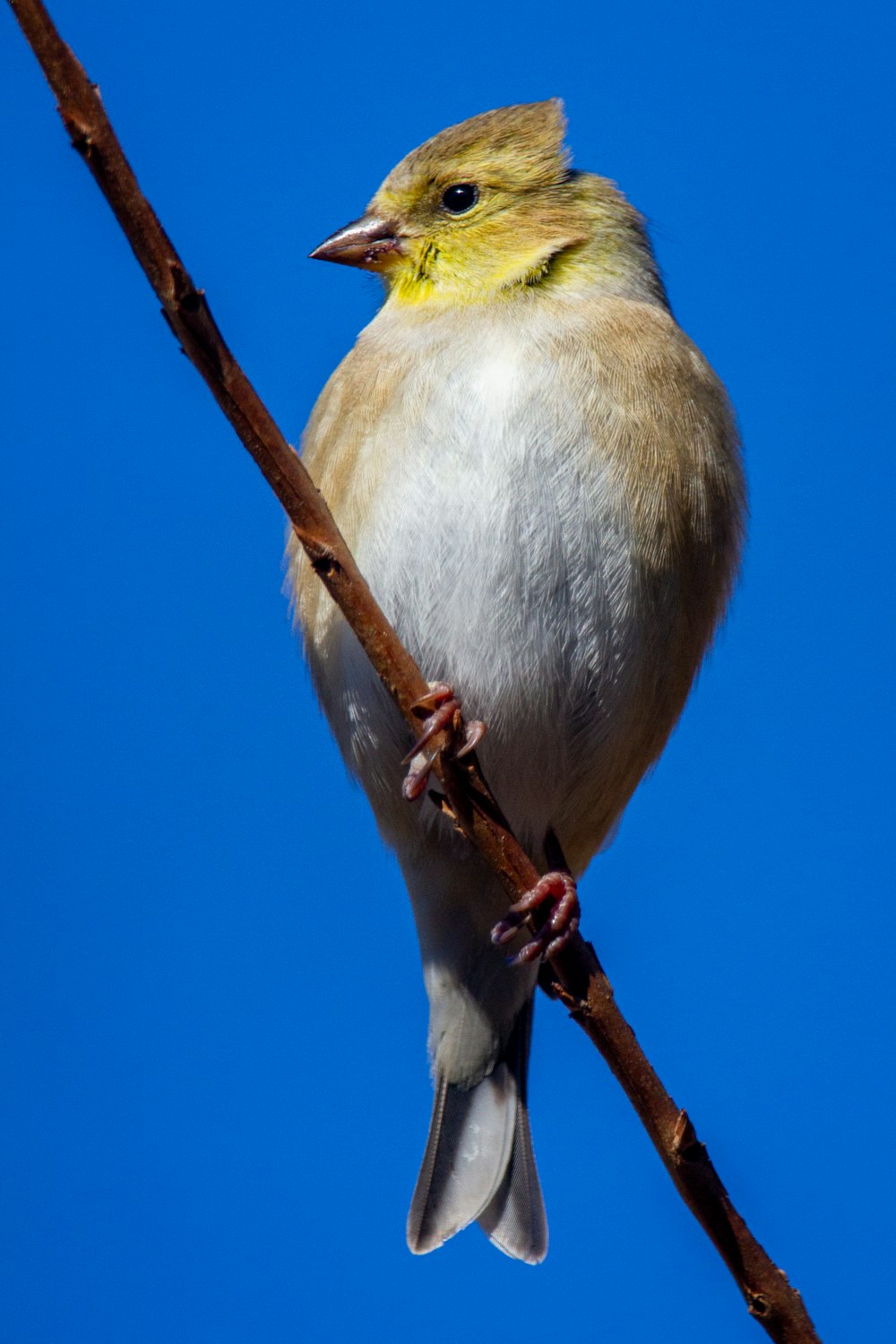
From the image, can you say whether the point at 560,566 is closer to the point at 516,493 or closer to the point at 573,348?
the point at 516,493

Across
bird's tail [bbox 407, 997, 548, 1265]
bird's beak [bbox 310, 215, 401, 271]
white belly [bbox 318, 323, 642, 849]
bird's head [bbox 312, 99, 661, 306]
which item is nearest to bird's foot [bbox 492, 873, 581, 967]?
white belly [bbox 318, 323, 642, 849]

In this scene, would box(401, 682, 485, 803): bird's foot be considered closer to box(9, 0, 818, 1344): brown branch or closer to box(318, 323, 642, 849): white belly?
box(9, 0, 818, 1344): brown branch

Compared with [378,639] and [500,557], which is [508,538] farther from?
[378,639]

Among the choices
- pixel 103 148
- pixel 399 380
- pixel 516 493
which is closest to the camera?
pixel 103 148

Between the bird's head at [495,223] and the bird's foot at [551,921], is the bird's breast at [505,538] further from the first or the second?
the bird's foot at [551,921]

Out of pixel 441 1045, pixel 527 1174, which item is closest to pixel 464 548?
pixel 441 1045

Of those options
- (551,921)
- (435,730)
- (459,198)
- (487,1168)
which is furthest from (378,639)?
(459,198)
